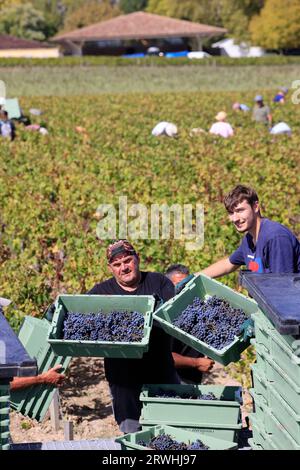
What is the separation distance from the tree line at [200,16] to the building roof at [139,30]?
452 cm

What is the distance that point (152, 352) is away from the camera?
546 cm

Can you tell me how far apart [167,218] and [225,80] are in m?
39.0

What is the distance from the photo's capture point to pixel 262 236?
5.62 m

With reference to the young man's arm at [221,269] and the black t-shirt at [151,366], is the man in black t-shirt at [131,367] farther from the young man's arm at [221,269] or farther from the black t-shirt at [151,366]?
the young man's arm at [221,269]

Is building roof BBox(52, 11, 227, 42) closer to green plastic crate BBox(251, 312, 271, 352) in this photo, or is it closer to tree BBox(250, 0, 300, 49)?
tree BBox(250, 0, 300, 49)


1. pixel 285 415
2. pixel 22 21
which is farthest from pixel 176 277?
pixel 22 21

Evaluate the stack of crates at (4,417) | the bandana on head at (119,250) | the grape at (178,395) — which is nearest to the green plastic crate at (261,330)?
the grape at (178,395)

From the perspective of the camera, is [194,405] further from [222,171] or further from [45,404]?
[222,171]

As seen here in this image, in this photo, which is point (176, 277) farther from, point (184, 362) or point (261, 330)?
point (261, 330)

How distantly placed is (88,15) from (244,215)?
104092 millimetres

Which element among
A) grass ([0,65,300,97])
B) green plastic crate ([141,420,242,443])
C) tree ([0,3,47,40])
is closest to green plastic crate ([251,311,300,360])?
green plastic crate ([141,420,242,443])

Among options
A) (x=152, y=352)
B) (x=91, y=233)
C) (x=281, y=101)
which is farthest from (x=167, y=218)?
(x=281, y=101)

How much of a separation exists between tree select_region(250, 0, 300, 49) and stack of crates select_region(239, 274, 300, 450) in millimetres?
84352

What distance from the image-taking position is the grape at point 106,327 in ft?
16.6
